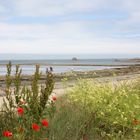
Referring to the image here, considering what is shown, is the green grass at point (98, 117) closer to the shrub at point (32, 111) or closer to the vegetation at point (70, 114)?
the vegetation at point (70, 114)

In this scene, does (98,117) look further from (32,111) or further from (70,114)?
(32,111)

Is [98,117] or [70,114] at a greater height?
[70,114]

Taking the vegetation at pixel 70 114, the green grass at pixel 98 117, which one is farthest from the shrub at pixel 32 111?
the green grass at pixel 98 117

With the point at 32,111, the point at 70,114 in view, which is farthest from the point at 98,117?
the point at 32,111

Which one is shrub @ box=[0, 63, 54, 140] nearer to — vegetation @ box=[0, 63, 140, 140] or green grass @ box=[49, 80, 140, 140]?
vegetation @ box=[0, 63, 140, 140]

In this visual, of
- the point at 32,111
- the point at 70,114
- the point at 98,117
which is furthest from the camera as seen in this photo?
the point at 98,117

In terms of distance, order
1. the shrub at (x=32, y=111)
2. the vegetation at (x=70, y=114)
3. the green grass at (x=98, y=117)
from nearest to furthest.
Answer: the shrub at (x=32, y=111)
the vegetation at (x=70, y=114)
the green grass at (x=98, y=117)

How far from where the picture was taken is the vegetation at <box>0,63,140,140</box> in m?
7.47

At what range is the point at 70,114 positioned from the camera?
32.2 ft

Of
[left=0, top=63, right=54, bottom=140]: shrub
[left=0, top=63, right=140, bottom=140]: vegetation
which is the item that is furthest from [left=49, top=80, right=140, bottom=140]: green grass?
[left=0, top=63, right=54, bottom=140]: shrub

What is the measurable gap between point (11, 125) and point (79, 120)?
197 cm

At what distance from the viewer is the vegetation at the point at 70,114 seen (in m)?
7.47

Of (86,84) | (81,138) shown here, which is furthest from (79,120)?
(86,84)

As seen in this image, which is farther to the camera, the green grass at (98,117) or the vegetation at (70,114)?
the green grass at (98,117)
